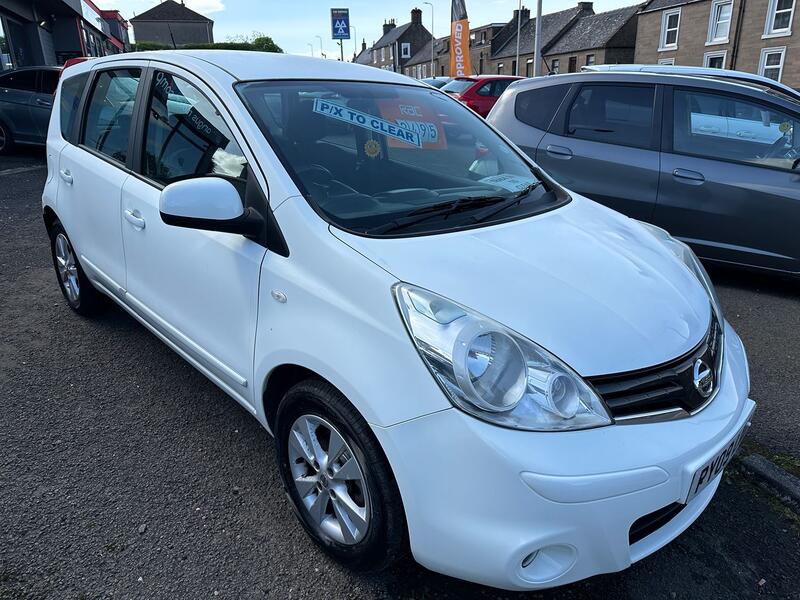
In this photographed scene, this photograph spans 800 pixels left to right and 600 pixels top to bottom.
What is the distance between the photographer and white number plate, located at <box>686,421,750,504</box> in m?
1.74

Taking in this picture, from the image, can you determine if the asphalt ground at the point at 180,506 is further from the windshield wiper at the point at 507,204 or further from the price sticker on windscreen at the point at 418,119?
the price sticker on windscreen at the point at 418,119

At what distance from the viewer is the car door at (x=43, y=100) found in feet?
35.0

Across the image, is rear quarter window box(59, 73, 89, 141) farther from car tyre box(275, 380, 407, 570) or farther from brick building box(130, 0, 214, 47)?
brick building box(130, 0, 214, 47)

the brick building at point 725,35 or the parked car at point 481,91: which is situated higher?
the brick building at point 725,35

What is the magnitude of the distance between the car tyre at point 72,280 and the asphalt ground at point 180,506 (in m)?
0.36

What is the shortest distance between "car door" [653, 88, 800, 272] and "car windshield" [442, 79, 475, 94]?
11552mm

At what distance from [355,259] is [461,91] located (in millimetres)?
14896

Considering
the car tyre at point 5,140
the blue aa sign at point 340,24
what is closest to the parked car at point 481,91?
the car tyre at point 5,140

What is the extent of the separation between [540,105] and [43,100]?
9447mm

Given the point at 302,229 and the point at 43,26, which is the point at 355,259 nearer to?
the point at 302,229

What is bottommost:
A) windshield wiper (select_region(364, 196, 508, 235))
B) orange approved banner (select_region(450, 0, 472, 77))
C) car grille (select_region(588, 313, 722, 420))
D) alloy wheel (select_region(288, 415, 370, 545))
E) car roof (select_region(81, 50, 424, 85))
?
alloy wheel (select_region(288, 415, 370, 545))

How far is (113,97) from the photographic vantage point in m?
3.35

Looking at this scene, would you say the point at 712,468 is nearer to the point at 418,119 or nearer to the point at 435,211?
the point at 435,211


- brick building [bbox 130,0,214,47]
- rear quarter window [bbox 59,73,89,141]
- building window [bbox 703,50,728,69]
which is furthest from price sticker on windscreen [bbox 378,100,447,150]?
brick building [bbox 130,0,214,47]
